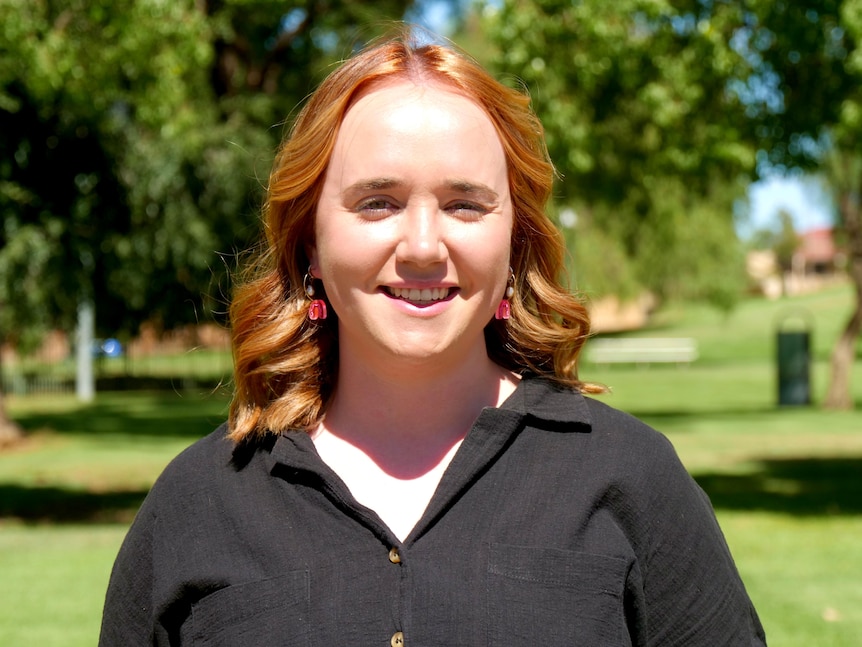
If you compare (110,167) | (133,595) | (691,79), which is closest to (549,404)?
(133,595)

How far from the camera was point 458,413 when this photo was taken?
79.8 inches

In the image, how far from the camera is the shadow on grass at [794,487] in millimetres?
10906

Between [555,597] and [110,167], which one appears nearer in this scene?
[555,597]

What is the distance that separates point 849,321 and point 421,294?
66.9ft

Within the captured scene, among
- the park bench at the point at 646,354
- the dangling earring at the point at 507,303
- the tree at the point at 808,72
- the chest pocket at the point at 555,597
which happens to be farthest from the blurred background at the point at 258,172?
the park bench at the point at 646,354

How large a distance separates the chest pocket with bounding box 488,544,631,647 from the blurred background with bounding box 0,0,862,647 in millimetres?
962

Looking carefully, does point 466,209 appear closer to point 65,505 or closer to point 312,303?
point 312,303

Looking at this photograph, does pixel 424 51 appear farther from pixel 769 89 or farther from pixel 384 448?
pixel 769 89

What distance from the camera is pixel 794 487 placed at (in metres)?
12.2

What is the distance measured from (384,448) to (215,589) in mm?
360

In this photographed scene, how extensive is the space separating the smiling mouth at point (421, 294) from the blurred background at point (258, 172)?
2.02 feet

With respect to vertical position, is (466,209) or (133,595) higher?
(466,209)

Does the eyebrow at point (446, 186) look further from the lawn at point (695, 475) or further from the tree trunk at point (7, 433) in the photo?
the tree trunk at point (7, 433)

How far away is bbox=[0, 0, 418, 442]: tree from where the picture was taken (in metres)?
9.77
